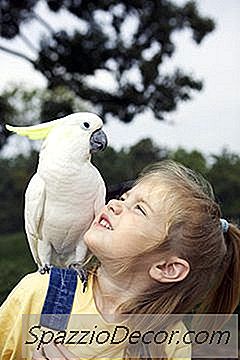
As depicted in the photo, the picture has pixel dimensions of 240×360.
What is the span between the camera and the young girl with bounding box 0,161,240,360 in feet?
2.03

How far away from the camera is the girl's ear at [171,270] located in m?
0.64

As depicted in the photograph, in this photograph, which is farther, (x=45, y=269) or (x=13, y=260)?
(x=13, y=260)

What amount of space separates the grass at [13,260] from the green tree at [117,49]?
0.62 metres

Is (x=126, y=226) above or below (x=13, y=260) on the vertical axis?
above

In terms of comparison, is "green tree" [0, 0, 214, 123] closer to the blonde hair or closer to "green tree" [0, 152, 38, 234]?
"green tree" [0, 152, 38, 234]

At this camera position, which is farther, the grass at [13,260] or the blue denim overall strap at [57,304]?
the grass at [13,260]

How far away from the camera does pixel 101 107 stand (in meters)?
2.26

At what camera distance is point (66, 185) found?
24.2 inches

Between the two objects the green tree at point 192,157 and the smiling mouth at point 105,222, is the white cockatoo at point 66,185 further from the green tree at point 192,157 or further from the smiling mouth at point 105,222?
the green tree at point 192,157

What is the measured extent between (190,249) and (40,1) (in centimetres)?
179

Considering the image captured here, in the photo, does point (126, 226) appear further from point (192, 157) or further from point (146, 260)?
point (192, 157)

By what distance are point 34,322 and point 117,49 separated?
1780 mm

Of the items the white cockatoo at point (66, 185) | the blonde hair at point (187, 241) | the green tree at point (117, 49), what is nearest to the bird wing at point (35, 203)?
the white cockatoo at point (66, 185)

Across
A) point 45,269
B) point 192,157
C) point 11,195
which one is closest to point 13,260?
point 11,195
